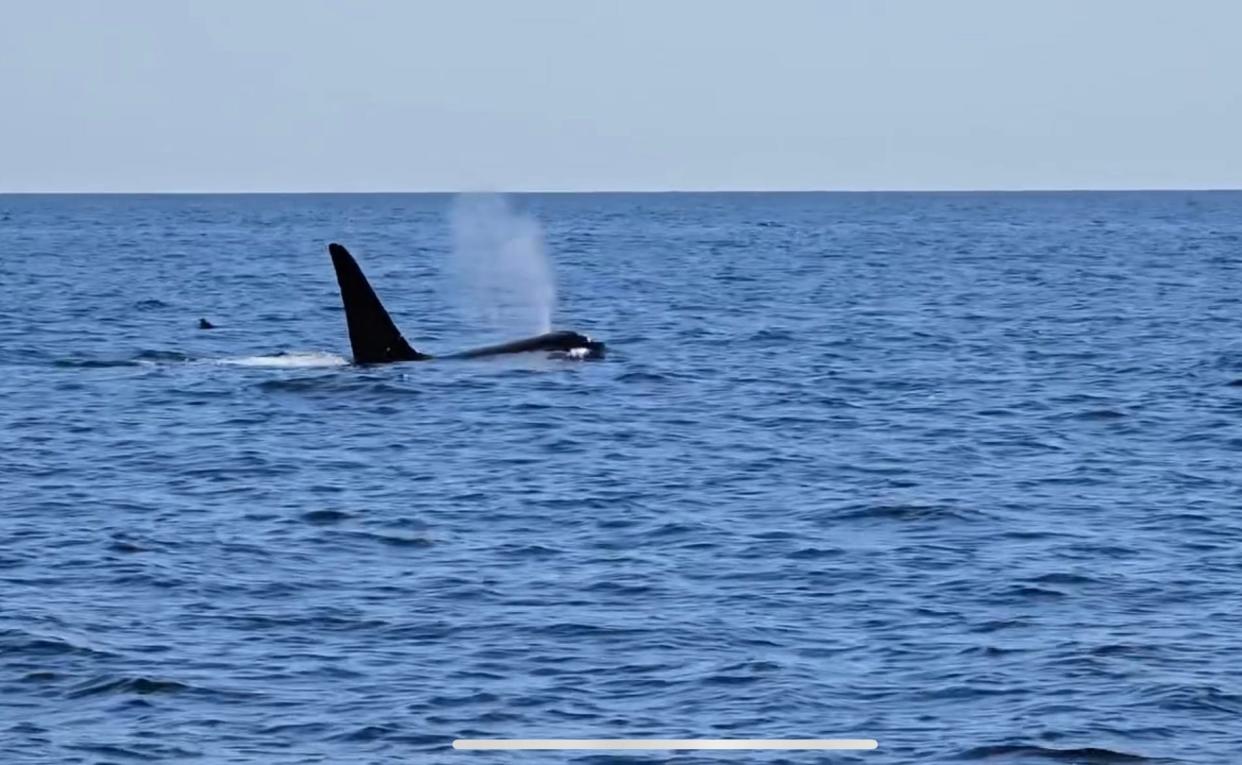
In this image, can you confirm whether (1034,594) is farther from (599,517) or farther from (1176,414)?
(1176,414)

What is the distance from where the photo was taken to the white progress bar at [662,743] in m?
16.4

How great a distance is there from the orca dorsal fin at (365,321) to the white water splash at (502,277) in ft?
46.4

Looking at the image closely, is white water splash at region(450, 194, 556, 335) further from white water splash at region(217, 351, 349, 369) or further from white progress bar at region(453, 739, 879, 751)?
white progress bar at region(453, 739, 879, 751)

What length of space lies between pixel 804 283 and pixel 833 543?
6802 cm

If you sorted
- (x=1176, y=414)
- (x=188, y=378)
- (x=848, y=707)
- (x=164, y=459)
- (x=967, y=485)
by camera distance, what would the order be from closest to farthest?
(x=848, y=707)
(x=967, y=485)
(x=164, y=459)
(x=1176, y=414)
(x=188, y=378)

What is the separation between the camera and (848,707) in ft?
58.4

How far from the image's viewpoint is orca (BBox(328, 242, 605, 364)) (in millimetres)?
41312

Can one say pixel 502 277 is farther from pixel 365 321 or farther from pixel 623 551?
pixel 623 551

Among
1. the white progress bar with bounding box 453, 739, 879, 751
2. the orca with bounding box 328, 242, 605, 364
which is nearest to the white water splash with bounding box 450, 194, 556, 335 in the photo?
the orca with bounding box 328, 242, 605, 364

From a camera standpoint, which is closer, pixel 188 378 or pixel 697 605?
pixel 697 605

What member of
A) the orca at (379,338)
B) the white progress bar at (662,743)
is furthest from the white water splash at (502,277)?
A: the white progress bar at (662,743)

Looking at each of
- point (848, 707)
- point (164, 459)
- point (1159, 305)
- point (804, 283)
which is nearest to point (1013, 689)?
point (848, 707)

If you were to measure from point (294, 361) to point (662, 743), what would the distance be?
30.3 meters

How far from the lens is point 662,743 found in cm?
1655
